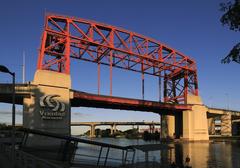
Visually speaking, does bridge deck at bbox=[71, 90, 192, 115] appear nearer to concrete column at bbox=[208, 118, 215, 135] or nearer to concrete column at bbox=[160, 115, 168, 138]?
concrete column at bbox=[160, 115, 168, 138]

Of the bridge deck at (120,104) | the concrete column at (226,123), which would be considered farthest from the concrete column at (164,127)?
the concrete column at (226,123)

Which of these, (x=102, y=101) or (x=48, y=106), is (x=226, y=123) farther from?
(x=48, y=106)

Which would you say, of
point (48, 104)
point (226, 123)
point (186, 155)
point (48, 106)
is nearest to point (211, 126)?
point (226, 123)

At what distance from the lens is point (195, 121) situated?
121m

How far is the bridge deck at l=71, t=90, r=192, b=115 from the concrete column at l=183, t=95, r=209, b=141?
2643mm

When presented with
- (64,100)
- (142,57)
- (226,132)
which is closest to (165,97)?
(142,57)

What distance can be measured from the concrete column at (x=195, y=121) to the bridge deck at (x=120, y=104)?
104 inches

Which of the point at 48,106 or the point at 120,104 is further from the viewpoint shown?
the point at 120,104

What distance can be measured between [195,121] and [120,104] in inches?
1192

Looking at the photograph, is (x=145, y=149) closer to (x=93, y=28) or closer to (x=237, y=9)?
(x=237, y=9)

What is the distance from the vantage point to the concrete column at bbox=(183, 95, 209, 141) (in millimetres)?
120625

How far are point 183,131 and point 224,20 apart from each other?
10875cm

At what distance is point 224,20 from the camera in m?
16.9

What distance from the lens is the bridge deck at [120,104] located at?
302ft
